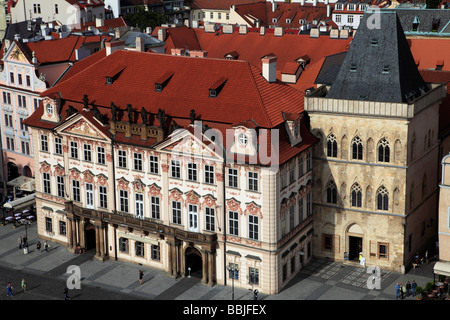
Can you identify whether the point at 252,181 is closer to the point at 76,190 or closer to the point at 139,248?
the point at 139,248

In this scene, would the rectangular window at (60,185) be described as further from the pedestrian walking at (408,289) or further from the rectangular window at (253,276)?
the pedestrian walking at (408,289)

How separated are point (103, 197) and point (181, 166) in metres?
13.2

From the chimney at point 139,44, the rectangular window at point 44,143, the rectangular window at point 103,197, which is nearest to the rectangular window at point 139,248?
the rectangular window at point 103,197

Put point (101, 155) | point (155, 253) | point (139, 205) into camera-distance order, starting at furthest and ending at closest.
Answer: point (101, 155), point (155, 253), point (139, 205)

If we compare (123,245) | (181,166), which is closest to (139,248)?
(123,245)

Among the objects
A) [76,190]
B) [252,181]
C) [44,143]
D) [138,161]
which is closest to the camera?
[252,181]

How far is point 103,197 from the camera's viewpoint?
344 feet

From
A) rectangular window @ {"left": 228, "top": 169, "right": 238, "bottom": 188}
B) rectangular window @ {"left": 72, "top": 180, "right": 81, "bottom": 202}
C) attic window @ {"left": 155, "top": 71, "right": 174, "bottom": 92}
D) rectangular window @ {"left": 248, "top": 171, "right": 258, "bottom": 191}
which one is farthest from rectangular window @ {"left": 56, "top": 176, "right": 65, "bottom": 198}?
rectangular window @ {"left": 248, "top": 171, "right": 258, "bottom": 191}

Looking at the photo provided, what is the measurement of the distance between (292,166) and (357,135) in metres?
8.69

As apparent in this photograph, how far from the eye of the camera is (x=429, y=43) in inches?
5276

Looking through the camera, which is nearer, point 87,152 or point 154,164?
point 154,164

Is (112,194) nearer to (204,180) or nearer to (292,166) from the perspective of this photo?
(204,180)

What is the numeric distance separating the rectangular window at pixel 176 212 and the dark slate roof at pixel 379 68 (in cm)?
2197

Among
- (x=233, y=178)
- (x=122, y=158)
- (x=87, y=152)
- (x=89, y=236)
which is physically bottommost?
(x=89, y=236)
